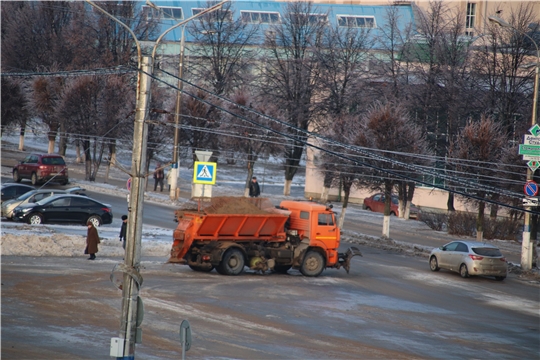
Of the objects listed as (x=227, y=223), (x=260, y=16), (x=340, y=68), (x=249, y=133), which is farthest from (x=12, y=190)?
(x=260, y=16)

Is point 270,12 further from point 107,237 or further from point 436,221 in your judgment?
point 107,237

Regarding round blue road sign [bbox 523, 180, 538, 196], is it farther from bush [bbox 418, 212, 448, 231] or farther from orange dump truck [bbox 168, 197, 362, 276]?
bush [bbox 418, 212, 448, 231]

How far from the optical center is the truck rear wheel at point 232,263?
2338 cm

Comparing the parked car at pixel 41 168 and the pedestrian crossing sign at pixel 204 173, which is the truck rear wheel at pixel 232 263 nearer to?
the pedestrian crossing sign at pixel 204 173

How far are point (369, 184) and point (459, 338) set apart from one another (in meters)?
19.3

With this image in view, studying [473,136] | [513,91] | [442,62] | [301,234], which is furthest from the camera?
[442,62]

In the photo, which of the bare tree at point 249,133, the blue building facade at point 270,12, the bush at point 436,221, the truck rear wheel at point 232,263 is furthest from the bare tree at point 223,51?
the truck rear wheel at point 232,263

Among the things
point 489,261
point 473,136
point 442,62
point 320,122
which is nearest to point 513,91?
point 442,62

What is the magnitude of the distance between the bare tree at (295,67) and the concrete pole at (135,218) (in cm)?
4142

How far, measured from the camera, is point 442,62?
49.0 m

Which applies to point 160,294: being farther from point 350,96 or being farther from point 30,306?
point 350,96

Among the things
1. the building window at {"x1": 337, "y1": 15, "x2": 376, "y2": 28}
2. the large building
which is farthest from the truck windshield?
→ the building window at {"x1": 337, "y1": 15, "x2": 376, "y2": 28}

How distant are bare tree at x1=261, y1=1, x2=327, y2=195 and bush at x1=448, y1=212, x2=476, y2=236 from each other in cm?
1574

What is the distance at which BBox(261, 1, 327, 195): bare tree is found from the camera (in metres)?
54.2
